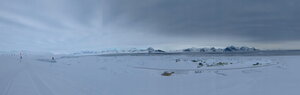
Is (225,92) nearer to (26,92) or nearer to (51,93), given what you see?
(51,93)

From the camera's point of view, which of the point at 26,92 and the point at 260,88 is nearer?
the point at 26,92

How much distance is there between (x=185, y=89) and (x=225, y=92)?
1382 millimetres

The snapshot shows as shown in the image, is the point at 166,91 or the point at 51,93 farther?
the point at 166,91

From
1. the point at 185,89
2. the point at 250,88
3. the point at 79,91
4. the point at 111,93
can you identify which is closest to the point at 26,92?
the point at 79,91

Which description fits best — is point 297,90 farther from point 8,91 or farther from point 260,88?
point 8,91

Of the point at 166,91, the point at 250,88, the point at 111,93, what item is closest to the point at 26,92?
the point at 111,93

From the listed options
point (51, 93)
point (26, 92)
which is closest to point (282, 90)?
point (51, 93)

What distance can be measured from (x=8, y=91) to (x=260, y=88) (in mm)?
8718

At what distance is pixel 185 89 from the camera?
6566mm

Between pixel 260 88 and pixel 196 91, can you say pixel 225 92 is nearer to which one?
pixel 196 91

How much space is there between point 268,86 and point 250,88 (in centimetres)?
87

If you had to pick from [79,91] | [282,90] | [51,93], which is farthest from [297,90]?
[51,93]

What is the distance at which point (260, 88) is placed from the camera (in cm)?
632

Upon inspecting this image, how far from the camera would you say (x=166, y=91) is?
6355mm
